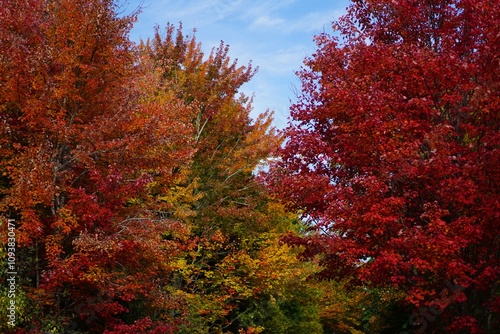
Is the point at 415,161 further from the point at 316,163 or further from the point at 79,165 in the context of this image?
the point at 79,165

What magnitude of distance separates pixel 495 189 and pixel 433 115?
8.13ft

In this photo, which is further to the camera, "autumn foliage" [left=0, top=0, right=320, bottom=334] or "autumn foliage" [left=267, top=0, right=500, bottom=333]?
"autumn foliage" [left=0, top=0, right=320, bottom=334]

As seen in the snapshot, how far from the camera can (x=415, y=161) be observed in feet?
40.8

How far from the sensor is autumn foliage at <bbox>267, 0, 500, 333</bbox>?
12.4 meters

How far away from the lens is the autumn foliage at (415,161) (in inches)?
490

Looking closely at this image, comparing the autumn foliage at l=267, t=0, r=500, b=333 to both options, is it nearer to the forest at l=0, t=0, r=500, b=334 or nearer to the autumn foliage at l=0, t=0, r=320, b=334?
the forest at l=0, t=0, r=500, b=334

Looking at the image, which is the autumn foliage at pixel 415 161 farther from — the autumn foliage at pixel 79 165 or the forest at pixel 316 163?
the autumn foliage at pixel 79 165

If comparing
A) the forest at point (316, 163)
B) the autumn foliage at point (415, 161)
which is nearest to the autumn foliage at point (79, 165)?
the forest at point (316, 163)

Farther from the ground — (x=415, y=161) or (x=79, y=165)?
(x=415, y=161)

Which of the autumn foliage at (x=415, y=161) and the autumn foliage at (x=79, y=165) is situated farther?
the autumn foliage at (x=79, y=165)

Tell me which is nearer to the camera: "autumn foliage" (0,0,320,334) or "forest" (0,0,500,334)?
"forest" (0,0,500,334)

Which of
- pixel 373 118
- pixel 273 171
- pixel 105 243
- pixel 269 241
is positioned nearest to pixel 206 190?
pixel 269 241

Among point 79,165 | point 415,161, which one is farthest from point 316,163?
point 79,165

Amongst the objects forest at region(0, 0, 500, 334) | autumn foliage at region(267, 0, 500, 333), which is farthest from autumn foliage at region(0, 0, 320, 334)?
autumn foliage at region(267, 0, 500, 333)
